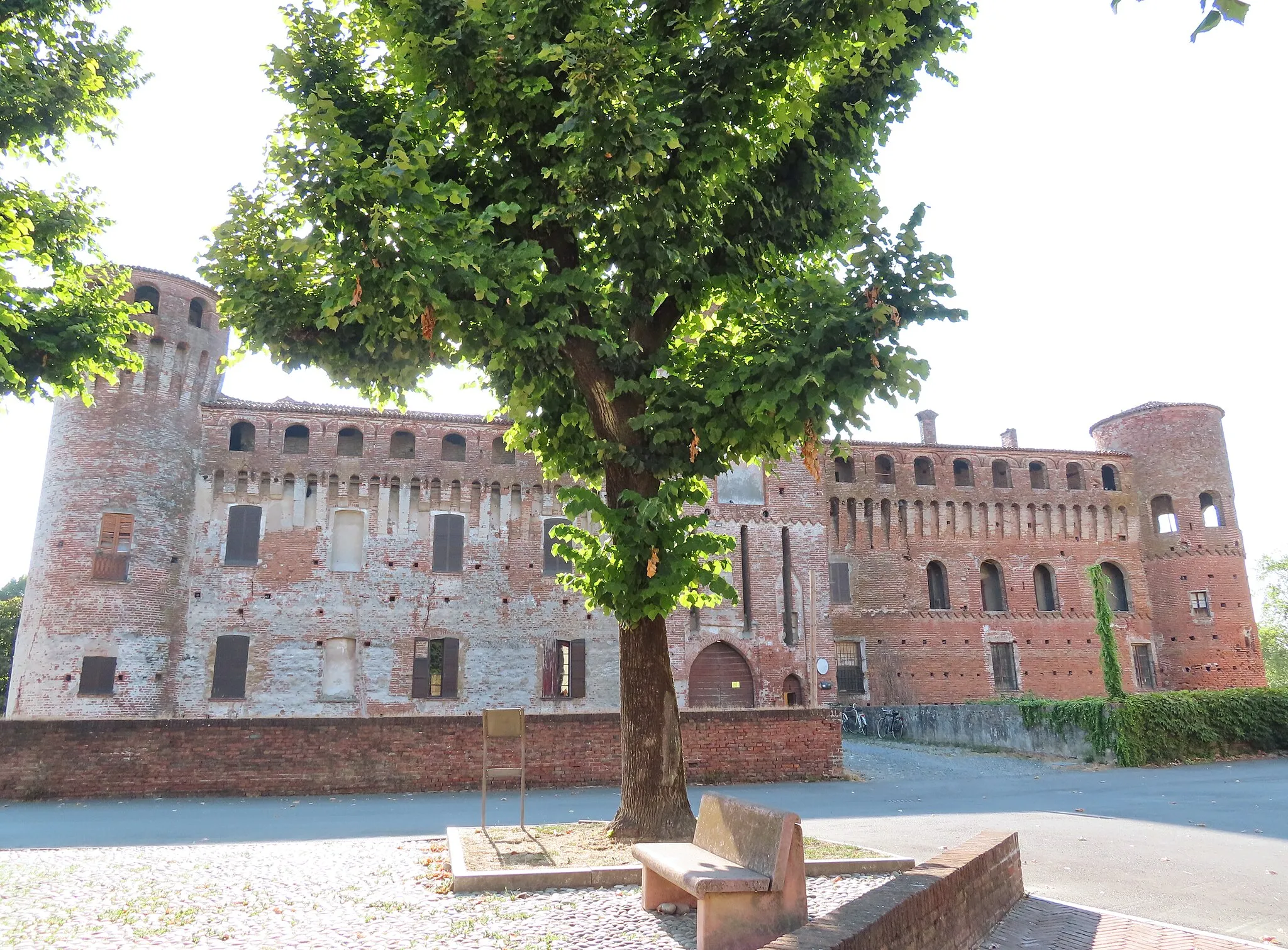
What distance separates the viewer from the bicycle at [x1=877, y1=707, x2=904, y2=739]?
1010 inches

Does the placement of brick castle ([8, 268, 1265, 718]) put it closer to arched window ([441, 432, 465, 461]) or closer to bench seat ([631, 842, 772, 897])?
arched window ([441, 432, 465, 461])

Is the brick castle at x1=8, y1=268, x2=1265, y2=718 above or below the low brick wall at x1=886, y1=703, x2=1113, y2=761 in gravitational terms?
above

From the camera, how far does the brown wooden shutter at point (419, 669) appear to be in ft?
83.7

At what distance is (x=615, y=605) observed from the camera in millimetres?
7449

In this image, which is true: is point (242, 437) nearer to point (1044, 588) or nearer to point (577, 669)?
point (577, 669)

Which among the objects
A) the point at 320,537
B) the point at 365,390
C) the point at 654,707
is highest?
the point at 320,537

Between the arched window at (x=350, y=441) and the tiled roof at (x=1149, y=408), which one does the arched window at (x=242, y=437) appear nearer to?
the arched window at (x=350, y=441)

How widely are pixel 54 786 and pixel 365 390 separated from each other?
8796 mm

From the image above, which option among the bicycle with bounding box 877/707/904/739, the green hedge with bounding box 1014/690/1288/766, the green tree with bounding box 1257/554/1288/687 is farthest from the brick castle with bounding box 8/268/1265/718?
the green tree with bounding box 1257/554/1288/687

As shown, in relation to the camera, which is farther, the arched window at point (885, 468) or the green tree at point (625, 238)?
the arched window at point (885, 468)

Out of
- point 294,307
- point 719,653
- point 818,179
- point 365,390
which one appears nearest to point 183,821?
point 365,390

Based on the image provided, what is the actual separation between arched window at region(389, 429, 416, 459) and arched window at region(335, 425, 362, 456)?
97cm

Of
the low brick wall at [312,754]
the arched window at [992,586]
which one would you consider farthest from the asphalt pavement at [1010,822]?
the arched window at [992,586]

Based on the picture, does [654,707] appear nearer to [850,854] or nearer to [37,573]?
[850,854]
